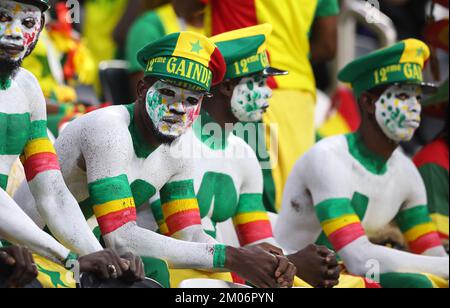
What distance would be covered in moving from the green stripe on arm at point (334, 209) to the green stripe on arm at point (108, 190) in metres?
1.42

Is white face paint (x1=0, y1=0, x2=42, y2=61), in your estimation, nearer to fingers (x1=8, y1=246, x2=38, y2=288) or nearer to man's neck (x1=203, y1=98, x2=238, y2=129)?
fingers (x1=8, y1=246, x2=38, y2=288)

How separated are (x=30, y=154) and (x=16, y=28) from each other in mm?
493

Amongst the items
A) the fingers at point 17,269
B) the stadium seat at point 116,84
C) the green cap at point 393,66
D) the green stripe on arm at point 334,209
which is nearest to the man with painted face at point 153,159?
the fingers at point 17,269

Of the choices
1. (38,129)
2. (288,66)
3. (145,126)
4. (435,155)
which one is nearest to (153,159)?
(145,126)

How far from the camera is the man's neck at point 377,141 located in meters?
5.96

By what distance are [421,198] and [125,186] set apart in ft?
6.81

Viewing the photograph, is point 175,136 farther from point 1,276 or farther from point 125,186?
point 1,276

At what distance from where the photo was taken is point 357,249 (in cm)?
566

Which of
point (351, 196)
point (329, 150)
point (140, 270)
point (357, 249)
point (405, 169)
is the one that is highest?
point (329, 150)

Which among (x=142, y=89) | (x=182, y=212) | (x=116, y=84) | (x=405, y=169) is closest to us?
(x=142, y=89)

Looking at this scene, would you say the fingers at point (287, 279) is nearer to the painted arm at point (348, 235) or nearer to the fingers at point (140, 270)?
the fingers at point (140, 270)

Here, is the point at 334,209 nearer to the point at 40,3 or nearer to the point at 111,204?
the point at 111,204

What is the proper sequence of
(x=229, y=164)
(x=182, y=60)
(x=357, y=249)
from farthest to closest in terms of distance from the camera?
(x=357, y=249) < (x=229, y=164) < (x=182, y=60)
